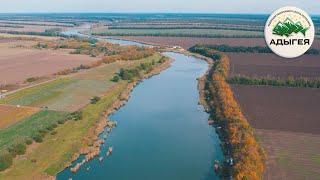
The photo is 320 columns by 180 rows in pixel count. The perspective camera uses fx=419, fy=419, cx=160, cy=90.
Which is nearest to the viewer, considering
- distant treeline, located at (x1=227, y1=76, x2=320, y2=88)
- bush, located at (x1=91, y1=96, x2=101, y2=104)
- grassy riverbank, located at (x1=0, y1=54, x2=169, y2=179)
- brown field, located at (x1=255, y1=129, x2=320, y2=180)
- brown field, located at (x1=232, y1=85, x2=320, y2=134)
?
brown field, located at (x1=255, y1=129, x2=320, y2=180)

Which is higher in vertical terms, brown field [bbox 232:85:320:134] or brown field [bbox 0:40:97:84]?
brown field [bbox 232:85:320:134]

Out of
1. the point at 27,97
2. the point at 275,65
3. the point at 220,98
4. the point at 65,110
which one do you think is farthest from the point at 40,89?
the point at 275,65

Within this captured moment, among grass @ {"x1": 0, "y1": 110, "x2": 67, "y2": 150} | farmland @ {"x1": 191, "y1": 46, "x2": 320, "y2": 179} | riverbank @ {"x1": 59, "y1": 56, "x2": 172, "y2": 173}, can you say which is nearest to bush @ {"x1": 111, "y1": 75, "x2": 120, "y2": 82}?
riverbank @ {"x1": 59, "y1": 56, "x2": 172, "y2": 173}

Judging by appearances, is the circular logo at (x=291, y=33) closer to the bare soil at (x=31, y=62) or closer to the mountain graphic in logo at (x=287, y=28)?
the mountain graphic in logo at (x=287, y=28)

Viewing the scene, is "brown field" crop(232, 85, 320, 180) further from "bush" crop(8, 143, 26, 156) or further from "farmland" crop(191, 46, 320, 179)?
"bush" crop(8, 143, 26, 156)

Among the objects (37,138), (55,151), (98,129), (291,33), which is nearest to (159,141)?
(98,129)

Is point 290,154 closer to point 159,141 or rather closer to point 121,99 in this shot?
point 159,141

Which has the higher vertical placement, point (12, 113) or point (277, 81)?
point (277, 81)
